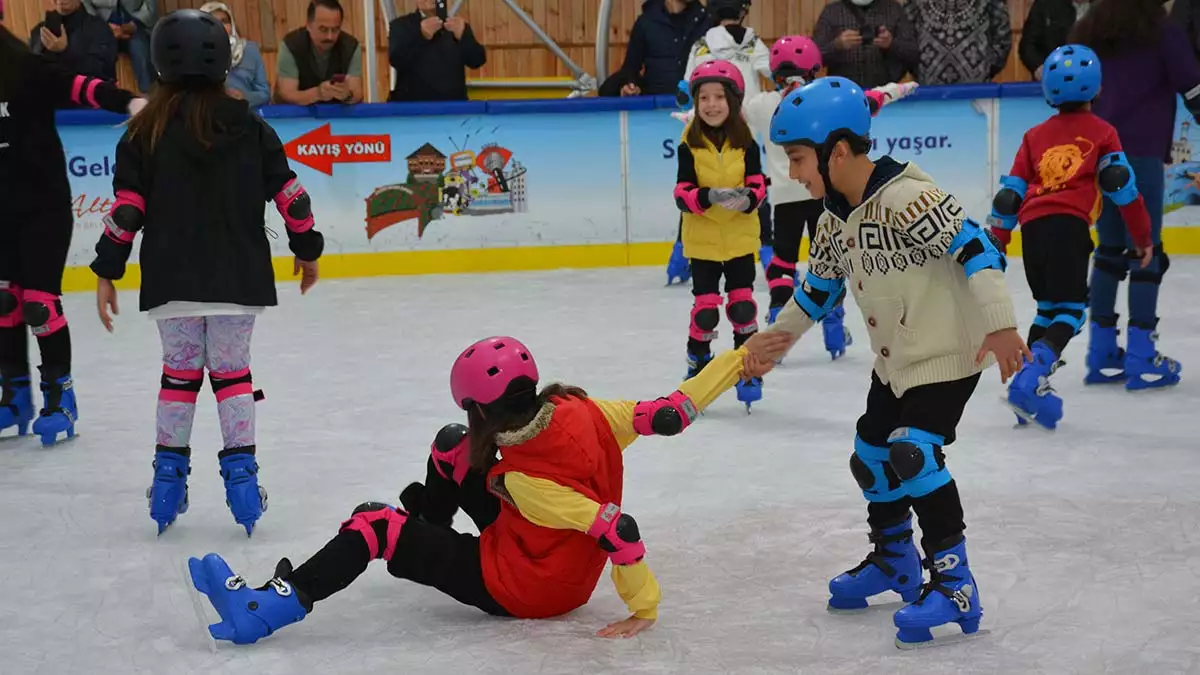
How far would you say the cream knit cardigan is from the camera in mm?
3195

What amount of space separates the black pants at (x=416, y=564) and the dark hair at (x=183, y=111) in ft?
4.35

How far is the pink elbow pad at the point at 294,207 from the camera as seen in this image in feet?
13.9

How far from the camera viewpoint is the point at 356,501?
469 centimetres

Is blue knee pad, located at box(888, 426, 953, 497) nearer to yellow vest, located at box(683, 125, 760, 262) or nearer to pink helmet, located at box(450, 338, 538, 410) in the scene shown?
pink helmet, located at box(450, 338, 538, 410)

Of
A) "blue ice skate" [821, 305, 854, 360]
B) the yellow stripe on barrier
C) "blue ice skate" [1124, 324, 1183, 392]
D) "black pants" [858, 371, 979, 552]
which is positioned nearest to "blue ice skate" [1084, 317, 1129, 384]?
"blue ice skate" [1124, 324, 1183, 392]

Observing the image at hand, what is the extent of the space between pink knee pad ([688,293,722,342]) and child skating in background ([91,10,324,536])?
208 centimetres

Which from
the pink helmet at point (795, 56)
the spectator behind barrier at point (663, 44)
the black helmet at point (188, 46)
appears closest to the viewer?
the black helmet at point (188, 46)

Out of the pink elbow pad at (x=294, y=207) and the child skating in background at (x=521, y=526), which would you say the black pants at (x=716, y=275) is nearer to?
the pink elbow pad at (x=294, y=207)

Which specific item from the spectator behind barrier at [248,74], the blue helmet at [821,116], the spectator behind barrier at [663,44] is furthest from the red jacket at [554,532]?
the spectator behind barrier at [663,44]

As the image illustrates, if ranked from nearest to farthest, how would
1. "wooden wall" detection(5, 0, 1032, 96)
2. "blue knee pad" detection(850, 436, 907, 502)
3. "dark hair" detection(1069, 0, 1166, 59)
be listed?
"blue knee pad" detection(850, 436, 907, 502)
"dark hair" detection(1069, 0, 1166, 59)
"wooden wall" detection(5, 0, 1032, 96)

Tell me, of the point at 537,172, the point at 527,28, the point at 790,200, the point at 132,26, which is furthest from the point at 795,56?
the point at 527,28

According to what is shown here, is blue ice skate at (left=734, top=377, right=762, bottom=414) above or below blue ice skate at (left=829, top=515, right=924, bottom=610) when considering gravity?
below

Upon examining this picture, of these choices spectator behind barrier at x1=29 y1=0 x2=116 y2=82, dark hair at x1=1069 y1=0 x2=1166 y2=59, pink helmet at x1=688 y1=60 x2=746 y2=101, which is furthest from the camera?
spectator behind barrier at x1=29 y1=0 x2=116 y2=82

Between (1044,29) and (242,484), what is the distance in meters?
7.97
